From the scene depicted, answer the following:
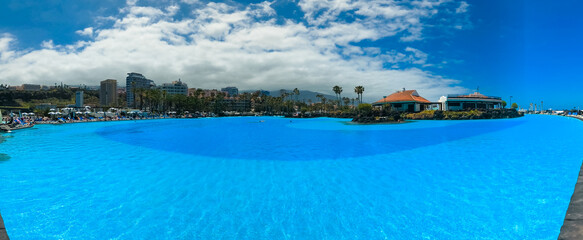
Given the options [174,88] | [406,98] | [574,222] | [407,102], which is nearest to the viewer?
[574,222]

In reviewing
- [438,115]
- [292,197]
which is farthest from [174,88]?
[292,197]

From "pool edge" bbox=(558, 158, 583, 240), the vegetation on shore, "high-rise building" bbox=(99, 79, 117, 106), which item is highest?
"high-rise building" bbox=(99, 79, 117, 106)

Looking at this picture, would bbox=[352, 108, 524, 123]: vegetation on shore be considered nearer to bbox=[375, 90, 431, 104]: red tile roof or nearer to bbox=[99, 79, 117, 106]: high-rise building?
bbox=[375, 90, 431, 104]: red tile roof

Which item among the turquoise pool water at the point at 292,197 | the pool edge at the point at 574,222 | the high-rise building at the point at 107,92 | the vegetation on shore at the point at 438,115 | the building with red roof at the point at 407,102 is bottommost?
the turquoise pool water at the point at 292,197

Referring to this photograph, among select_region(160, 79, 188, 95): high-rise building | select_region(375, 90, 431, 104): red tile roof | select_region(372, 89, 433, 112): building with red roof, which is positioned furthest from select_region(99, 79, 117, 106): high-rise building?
select_region(372, 89, 433, 112): building with red roof

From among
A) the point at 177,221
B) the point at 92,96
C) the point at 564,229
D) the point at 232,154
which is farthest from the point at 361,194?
the point at 92,96

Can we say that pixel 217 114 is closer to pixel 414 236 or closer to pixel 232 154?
pixel 232 154

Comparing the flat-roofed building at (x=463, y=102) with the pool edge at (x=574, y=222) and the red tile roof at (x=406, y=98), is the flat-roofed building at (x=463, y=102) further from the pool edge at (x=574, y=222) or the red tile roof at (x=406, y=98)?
the pool edge at (x=574, y=222)

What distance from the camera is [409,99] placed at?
53.8 metres

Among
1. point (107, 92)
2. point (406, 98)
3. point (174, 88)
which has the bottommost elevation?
point (406, 98)

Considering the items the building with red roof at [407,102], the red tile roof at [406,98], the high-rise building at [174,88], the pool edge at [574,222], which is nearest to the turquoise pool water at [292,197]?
the pool edge at [574,222]

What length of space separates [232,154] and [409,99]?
48943 mm

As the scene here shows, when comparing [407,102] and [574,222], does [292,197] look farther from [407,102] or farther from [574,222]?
[407,102]

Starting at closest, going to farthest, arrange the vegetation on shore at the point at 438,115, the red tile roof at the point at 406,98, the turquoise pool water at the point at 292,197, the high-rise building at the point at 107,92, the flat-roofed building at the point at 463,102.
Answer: the turquoise pool water at the point at 292,197, the vegetation on shore at the point at 438,115, the flat-roofed building at the point at 463,102, the red tile roof at the point at 406,98, the high-rise building at the point at 107,92
